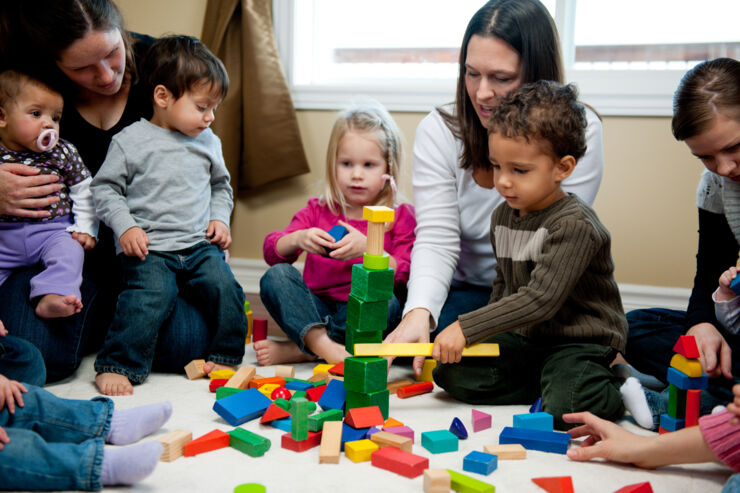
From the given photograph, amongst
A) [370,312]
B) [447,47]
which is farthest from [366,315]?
[447,47]

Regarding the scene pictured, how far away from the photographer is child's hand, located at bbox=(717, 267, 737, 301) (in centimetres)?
141

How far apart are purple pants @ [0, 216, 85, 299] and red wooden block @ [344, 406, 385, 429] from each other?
767 mm

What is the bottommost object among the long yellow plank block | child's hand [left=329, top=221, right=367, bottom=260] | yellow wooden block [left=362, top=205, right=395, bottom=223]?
the long yellow plank block

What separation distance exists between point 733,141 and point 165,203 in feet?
4.37

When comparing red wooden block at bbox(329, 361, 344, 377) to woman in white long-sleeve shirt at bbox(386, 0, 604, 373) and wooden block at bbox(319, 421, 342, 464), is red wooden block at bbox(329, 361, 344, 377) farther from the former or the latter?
wooden block at bbox(319, 421, 342, 464)

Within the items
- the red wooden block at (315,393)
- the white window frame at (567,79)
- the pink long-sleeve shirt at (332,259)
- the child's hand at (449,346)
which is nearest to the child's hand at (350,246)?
the pink long-sleeve shirt at (332,259)

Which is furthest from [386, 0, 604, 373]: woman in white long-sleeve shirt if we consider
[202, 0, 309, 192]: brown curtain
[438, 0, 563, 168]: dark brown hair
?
[202, 0, 309, 192]: brown curtain

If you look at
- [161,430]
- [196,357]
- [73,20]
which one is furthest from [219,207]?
[161,430]

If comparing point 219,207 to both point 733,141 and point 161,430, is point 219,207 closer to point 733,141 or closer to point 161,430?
point 161,430

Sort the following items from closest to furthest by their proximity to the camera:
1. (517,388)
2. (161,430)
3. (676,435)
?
(676,435)
(161,430)
(517,388)

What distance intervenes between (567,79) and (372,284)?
62.0 inches

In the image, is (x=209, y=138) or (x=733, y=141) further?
(x=209, y=138)

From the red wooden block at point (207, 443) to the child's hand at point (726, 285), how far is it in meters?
1.06

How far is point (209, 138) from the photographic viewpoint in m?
1.92
